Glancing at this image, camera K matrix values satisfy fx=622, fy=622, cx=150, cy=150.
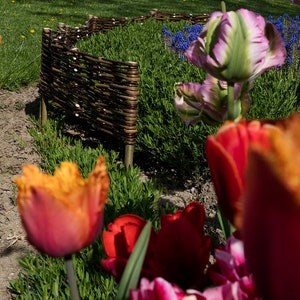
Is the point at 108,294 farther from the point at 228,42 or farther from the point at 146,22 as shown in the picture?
the point at 146,22

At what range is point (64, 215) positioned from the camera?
490mm

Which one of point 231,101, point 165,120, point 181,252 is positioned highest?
point 231,101

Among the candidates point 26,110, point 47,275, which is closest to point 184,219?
point 47,275

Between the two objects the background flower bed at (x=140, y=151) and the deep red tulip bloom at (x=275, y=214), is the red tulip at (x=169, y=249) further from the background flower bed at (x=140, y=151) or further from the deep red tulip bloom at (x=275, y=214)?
the background flower bed at (x=140, y=151)

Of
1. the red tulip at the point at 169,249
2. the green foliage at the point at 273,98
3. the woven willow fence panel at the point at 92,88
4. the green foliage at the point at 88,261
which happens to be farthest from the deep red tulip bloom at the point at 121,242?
the woven willow fence panel at the point at 92,88

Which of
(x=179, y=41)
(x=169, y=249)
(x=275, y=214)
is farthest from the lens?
(x=179, y=41)

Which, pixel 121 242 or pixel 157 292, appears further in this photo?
pixel 121 242

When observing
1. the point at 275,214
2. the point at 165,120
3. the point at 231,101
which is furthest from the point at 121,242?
the point at 165,120

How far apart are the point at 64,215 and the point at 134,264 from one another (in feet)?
0.22

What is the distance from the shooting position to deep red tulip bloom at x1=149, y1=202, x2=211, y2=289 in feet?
2.05

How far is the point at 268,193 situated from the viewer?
294 mm

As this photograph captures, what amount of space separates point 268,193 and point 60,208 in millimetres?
237

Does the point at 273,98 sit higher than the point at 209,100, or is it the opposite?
the point at 209,100

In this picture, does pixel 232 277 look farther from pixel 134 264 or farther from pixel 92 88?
pixel 92 88
